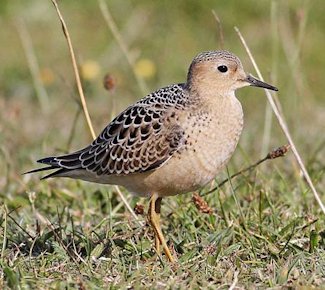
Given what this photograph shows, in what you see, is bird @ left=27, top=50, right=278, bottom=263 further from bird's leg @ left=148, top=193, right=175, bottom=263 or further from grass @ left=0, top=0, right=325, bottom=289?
grass @ left=0, top=0, right=325, bottom=289

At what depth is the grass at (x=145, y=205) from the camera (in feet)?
16.0

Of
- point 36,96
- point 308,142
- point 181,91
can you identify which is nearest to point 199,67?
point 181,91

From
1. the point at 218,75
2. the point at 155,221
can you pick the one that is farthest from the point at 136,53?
the point at 155,221

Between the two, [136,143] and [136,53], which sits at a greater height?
[136,53]

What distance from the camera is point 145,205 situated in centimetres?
620

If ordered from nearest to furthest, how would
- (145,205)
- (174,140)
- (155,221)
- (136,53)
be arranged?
1. (174,140)
2. (155,221)
3. (145,205)
4. (136,53)

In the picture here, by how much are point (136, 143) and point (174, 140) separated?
331mm

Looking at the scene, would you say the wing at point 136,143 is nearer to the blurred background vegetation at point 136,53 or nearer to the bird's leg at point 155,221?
the bird's leg at point 155,221

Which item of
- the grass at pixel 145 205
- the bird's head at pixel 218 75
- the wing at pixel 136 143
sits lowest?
the grass at pixel 145 205

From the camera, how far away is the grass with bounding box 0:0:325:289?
487 centimetres

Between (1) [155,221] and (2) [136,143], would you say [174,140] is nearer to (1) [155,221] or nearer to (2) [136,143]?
(2) [136,143]

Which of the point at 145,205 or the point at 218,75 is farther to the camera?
the point at 145,205

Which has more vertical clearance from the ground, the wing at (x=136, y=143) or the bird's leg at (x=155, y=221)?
the wing at (x=136, y=143)

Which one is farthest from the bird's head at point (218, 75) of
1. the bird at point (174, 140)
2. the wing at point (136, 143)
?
the wing at point (136, 143)
